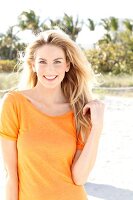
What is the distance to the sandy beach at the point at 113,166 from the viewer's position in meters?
5.45

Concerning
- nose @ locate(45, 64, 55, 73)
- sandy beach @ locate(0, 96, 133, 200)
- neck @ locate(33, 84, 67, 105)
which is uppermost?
nose @ locate(45, 64, 55, 73)

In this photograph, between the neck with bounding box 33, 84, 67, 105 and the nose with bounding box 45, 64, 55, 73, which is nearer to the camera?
the nose with bounding box 45, 64, 55, 73

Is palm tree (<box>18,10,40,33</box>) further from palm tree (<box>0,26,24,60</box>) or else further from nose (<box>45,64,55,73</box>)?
nose (<box>45,64,55,73</box>)

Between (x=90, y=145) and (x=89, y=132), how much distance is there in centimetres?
11

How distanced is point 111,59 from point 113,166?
2207 cm

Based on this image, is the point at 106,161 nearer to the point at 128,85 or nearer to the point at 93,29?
the point at 128,85

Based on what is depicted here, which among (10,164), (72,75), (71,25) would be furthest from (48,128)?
(71,25)

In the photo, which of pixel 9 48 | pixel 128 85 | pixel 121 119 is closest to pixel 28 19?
pixel 9 48

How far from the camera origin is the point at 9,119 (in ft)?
7.11

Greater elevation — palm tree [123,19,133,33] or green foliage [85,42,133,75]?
palm tree [123,19,133,33]

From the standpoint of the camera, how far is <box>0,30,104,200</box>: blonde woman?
2.14m

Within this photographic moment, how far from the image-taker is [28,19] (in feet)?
127

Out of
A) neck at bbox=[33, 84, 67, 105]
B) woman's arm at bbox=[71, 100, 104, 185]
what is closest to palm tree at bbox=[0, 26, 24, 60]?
neck at bbox=[33, 84, 67, 105]

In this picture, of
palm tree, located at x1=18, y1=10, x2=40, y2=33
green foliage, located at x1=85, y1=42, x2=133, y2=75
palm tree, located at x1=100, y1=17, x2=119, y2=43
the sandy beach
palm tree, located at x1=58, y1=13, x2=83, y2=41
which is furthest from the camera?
palm tree, located at x1=18, y1=10, x2=40, y2=33
